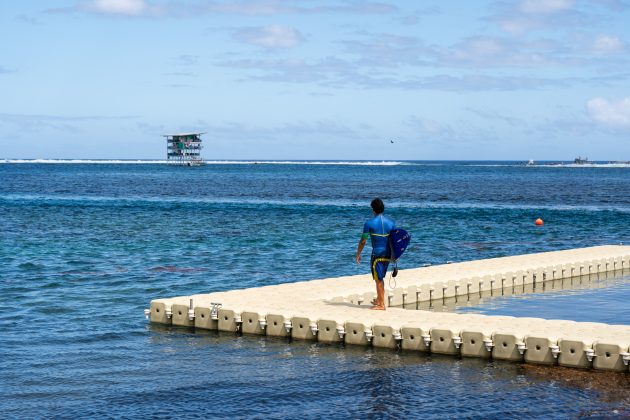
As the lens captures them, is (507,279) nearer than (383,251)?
No

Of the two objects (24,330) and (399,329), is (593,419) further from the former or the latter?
(24,330)

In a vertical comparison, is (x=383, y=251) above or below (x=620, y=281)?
above

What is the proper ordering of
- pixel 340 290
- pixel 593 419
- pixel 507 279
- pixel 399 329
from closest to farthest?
pixel 593 419 → pixel 399 329 → pixel 340 290 → pixel 507 279

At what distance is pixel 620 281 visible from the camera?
3403 centimetres

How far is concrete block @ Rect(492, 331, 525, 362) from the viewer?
19875mm

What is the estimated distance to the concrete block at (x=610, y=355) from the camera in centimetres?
1869

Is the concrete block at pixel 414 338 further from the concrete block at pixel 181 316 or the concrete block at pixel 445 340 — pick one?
the concrete block at pixel 181 316

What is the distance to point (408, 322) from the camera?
71.3ft

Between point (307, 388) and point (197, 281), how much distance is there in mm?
15873

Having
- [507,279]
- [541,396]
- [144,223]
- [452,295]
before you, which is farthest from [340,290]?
[144,223]

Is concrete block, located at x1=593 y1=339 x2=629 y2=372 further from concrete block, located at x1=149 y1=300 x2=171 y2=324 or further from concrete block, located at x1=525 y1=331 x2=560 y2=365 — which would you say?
concrete block, located at x1=149 y1=300 x2=171 y2=324

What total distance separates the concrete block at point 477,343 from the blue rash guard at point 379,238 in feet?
8.54

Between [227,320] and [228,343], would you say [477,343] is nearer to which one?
[228,343]

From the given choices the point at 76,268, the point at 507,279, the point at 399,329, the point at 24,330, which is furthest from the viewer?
the point at 76,268
